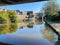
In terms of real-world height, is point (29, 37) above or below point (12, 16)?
above

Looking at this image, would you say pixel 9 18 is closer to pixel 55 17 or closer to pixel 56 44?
pixel 55 17

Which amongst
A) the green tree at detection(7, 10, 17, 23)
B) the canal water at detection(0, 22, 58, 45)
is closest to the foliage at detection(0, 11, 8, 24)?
the green tree at detection(7, 10, 17, 23)

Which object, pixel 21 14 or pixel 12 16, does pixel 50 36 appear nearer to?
pixel 12 16

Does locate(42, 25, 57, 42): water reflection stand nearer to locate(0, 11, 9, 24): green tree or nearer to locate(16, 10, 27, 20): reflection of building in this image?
locate(0, 11, 9, 24): green tree

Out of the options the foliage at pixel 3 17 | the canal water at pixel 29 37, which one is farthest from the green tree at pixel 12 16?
the canal water at pixel 29 37

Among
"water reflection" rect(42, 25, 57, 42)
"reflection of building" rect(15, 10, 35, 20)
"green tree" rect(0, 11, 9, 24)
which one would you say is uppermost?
"water reflection" rect(42, 25, 57, 42)

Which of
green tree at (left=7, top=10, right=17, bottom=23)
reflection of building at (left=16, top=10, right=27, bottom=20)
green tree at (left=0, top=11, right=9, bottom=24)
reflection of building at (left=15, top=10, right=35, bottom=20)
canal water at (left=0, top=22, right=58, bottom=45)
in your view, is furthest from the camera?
reflection of building at (left=15, top=10, right=35, bottom=20)

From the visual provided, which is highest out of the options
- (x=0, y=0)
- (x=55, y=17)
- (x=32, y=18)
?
(x=0, y=0)

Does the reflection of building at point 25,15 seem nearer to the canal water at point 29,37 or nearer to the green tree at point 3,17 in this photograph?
the green tree at point 3,17

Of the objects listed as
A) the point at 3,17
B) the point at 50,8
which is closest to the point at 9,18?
the point at 3,17

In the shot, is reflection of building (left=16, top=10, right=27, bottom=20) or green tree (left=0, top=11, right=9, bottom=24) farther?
reflection of building (left=16, top=10, right=27, bottom=20)

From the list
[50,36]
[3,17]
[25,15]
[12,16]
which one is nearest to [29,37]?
[50,36]

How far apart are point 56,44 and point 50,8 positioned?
19.6m

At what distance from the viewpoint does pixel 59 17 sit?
22.3m
